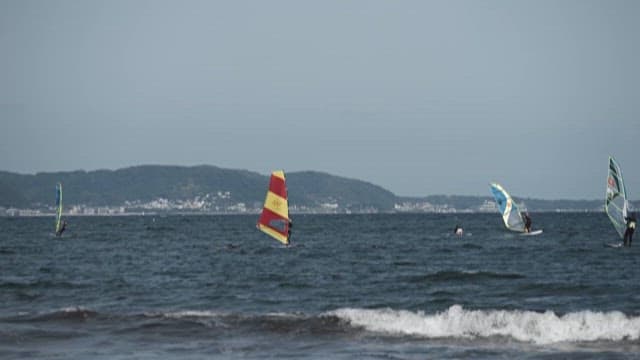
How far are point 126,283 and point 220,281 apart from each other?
3.28 m

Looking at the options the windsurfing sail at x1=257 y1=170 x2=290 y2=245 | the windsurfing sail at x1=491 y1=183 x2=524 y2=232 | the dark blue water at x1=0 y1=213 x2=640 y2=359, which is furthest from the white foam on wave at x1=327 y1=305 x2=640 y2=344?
the windsurfing sail at x1=491 y1=183 x2=524 y2=232

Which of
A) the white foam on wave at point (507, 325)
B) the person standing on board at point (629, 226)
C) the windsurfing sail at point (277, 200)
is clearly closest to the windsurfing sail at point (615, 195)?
the person standing on board at point (629, 226)

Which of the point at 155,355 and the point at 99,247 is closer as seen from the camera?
the point at 155,355

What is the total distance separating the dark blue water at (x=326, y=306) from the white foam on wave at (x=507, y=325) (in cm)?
4

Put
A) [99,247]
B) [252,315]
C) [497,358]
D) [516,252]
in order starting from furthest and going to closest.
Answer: [99,247], [516,252], [252,315], [497,358]

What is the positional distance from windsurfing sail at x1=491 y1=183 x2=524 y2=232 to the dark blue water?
15685mm

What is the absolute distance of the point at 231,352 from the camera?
19.6 m

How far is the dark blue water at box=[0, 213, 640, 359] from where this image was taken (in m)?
20.2

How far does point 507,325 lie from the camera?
22.3 meters

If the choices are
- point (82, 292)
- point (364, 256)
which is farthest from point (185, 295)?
point (364, 256)

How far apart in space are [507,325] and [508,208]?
165 ft

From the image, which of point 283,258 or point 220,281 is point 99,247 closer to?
point 283,258

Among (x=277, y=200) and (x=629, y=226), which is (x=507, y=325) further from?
(x=277, y=200)

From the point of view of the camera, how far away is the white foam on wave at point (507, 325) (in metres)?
21.2
